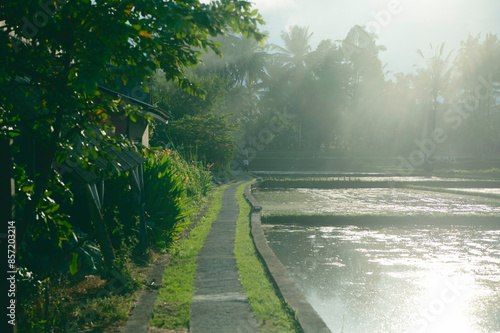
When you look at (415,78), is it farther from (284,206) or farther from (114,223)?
(114,223)

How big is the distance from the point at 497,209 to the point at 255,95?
4897cm

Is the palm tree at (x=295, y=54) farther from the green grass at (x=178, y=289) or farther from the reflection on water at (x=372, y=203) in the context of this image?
the green grass at (x=178, y=289)

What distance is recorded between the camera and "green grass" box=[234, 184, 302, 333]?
4419 mm

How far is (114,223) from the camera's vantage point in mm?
→ 6547

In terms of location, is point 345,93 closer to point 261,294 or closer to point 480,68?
point 480,68

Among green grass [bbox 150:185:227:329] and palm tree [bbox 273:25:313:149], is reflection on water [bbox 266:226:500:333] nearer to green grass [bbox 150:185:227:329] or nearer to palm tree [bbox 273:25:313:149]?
green grass [bbox 150:185:227:329]

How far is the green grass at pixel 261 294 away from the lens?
4419 mm

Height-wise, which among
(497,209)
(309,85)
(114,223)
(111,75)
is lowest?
(497,209)

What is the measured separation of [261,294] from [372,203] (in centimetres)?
1354

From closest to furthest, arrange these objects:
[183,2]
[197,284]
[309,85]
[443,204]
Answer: [183,2]
[197,284]
[443,204]
[309,85]

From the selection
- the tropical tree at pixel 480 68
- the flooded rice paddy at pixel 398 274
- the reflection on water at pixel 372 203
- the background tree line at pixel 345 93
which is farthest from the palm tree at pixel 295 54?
the flooded rice paddy at pixel 398 274

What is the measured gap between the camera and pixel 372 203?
706 inches

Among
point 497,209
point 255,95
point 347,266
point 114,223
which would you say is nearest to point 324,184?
point 497,209

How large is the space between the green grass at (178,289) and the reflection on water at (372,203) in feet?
24.3
